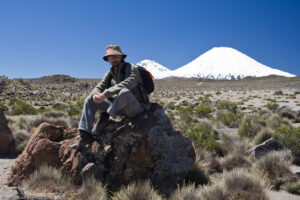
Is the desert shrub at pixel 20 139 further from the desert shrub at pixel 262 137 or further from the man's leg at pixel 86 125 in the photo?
the desert shrub at pixel 262 137

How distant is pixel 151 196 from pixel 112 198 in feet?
1.99

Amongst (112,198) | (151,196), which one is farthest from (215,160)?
(112,198)

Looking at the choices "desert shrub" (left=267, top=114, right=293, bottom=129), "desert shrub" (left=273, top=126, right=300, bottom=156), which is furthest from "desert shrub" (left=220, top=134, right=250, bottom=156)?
"desert shrub" (left=267, top=114, right=293, bottom=129)

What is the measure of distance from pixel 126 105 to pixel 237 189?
7.44 feet

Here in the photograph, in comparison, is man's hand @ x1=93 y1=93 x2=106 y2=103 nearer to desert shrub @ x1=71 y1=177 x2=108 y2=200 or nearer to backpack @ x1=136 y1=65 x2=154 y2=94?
backpack @ x1=136 y1=65 x2=154 y2=94

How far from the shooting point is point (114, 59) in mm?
4453

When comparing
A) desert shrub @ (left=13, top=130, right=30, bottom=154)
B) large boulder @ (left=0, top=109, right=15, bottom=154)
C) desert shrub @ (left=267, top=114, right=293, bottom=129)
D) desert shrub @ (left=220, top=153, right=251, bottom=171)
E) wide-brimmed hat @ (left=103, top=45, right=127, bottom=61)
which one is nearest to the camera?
wide-brimmed hat @ (left=103, top=45, right=127, bottom=61)

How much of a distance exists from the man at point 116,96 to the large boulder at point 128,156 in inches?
7.8

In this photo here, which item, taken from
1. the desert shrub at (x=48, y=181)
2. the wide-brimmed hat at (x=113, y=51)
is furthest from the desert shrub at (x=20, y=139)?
the wide-brimmed hat at (x=113, y=51)

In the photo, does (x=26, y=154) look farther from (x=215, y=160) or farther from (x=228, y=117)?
(x=228, y=117)

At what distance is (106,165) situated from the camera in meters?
4.06

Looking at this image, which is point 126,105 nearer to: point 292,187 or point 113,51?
point 113,51

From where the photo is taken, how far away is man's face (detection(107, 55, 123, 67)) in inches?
175

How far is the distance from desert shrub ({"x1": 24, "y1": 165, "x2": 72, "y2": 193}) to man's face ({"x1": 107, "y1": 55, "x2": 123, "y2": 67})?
216 centimetres
